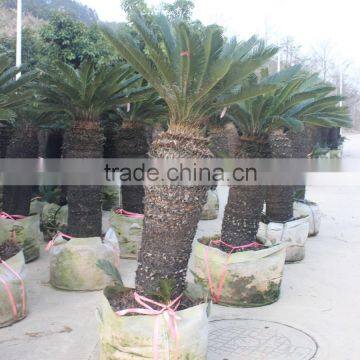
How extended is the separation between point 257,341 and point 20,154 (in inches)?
163

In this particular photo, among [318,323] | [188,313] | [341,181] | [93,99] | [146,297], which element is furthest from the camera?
→ [341,181]

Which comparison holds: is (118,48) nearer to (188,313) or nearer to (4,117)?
(4,117)

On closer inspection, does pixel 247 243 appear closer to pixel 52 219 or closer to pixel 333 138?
pixel 52 219

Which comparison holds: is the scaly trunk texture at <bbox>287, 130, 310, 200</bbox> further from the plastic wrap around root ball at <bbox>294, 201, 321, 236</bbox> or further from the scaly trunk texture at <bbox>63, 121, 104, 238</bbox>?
the scaly trunk texture at <bbox>63, 121, 104, 238</bbox>

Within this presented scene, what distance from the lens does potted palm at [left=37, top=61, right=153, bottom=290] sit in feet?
18.2

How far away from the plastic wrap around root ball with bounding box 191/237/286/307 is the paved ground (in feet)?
0.43

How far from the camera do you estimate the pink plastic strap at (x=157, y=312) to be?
3.31 meters

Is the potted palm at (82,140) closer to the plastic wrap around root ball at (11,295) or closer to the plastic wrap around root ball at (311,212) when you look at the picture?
the plastic wrap around root ball at (11,295)

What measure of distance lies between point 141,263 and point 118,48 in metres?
1.71

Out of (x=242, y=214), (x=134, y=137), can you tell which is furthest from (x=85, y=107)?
(x=242, y=214)

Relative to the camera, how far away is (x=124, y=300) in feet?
12.4

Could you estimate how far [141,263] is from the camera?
3855 mm

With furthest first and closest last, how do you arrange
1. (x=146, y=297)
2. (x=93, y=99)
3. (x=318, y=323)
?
(x=93, y=99) → (x=318, y=323) → (x=146, y=297)

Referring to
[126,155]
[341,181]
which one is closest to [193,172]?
[126,155]
